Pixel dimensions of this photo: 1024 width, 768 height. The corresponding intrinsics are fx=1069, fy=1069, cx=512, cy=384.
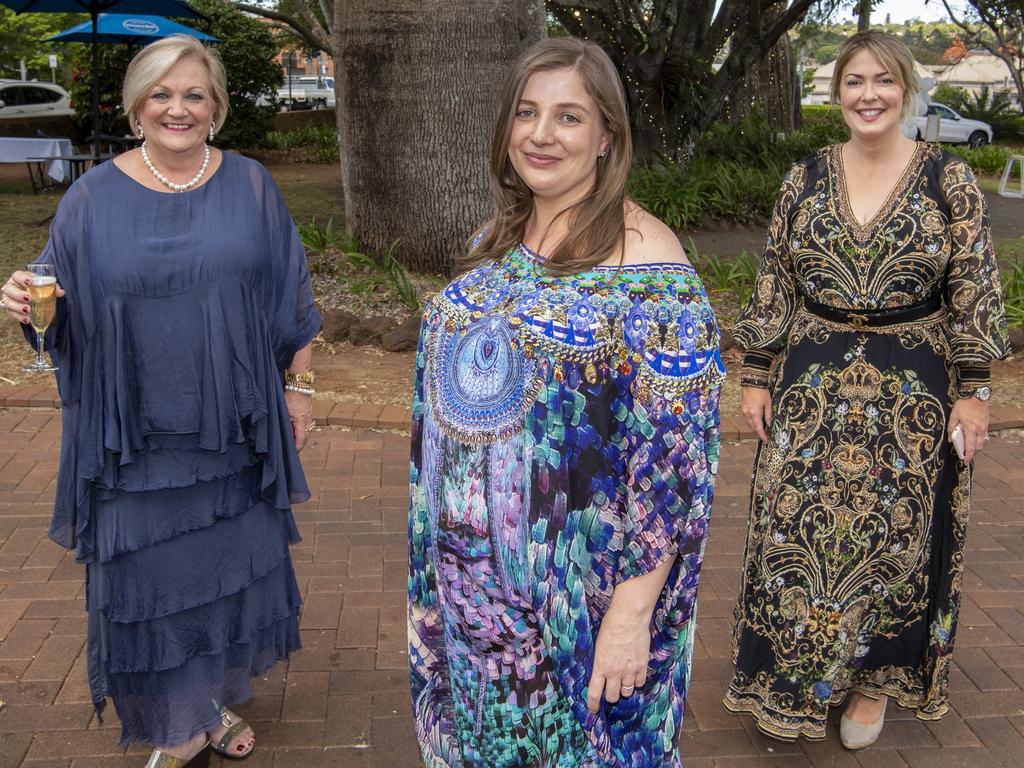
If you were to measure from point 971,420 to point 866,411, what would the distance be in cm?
29

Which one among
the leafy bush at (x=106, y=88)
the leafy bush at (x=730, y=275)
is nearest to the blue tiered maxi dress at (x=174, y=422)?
the leafy bush at (x=730, y=275)

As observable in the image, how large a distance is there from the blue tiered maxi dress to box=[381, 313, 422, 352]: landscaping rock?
15.1 feet

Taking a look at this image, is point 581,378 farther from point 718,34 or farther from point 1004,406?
point 718,34

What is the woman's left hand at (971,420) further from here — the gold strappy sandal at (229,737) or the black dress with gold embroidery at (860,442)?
the gold strappy sandal at (229,737)

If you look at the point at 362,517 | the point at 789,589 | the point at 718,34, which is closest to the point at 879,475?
the point at 789,589

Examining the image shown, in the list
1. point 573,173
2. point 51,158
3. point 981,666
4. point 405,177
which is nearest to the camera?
point 573,173

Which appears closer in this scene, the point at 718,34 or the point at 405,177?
the point at 405,177

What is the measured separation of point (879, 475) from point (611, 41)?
1320 centimetres

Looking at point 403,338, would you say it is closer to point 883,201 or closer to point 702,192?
point 883,201

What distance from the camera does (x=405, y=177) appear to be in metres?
8.76

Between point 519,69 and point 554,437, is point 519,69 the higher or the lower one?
the higher one

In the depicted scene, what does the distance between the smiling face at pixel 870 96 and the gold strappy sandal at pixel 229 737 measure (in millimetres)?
2516

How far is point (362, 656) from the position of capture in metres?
3.82

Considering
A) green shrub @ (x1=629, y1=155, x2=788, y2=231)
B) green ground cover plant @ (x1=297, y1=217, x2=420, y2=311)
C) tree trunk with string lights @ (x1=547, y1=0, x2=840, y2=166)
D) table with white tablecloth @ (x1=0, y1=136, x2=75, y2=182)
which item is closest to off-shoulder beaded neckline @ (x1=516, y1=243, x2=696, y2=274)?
green ground cover plant @ (x1=297, y1=217, x2=420, y2=311)
